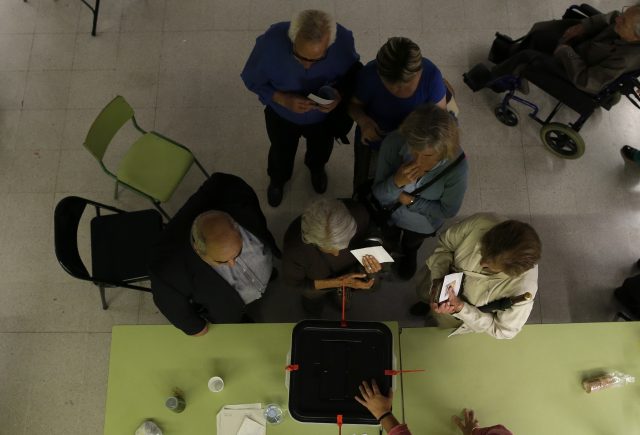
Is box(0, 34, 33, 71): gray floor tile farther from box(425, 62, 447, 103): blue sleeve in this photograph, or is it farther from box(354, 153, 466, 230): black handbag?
box(425, 62, 447, 103): blue sleeve

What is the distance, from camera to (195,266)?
226 cm

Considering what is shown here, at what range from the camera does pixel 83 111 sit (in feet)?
13.0

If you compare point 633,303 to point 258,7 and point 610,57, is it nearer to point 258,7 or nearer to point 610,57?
point 610,57

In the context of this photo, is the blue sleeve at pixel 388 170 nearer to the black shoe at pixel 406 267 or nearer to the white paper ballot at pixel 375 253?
the white paper ballot at pixel 375 253

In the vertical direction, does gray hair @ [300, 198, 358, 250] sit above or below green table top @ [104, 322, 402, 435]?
above

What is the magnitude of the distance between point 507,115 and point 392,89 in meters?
1.99

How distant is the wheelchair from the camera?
10.8 ft

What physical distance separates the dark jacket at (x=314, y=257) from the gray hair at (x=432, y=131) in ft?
1.46

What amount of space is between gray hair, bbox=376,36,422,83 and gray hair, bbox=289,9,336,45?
31 centimetres

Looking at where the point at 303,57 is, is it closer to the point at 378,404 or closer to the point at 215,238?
the point at 215,238

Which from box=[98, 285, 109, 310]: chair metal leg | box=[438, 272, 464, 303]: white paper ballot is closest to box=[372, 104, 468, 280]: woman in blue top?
box=[438, 272, 464, 303]: white paper ballot

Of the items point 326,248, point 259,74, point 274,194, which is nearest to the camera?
point 326,248

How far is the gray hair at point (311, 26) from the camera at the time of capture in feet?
7.45

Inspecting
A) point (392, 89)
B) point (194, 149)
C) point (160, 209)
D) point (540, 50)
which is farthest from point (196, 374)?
point (540, 50)
